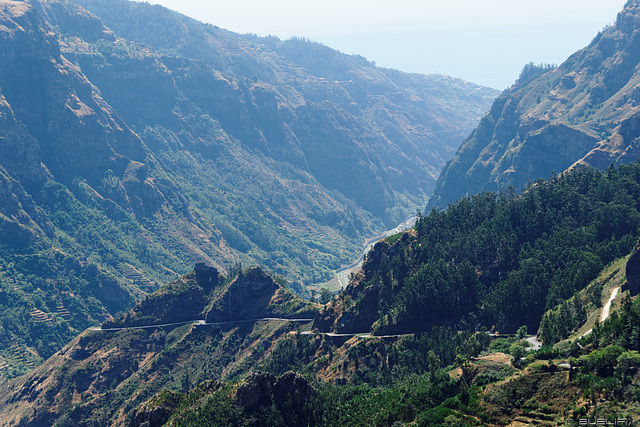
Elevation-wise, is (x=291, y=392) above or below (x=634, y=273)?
below

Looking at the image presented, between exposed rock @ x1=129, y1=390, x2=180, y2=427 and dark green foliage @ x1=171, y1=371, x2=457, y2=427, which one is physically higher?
dark green foliage @ x1=171, y1=371, x2=457, y2=427

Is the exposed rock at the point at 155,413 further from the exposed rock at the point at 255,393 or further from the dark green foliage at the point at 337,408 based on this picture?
the exposed rock at the point at 255,393

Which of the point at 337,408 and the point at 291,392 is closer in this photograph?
the point at 291,392

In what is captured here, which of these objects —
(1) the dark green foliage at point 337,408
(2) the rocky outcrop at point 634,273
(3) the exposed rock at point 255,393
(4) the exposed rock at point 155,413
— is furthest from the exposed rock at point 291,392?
(2) the rocky outcrop at point 634,273

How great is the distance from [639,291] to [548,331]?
24245 mm

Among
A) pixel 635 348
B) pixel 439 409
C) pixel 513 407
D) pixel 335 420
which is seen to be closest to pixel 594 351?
pixel 635 348

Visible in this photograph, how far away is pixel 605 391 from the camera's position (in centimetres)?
13662

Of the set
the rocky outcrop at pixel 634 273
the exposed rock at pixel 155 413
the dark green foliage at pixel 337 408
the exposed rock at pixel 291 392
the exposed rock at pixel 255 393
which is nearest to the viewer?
the dark green foliage at pixel 337 408

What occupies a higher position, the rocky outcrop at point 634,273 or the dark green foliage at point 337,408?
the rocky outcrop at point 634,273

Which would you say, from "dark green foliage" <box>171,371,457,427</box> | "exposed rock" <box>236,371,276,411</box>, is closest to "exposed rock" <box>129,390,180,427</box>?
"dark green foliage" <box>171,371,457,427</box>

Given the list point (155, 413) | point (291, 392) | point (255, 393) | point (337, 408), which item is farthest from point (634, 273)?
point (155, 413)

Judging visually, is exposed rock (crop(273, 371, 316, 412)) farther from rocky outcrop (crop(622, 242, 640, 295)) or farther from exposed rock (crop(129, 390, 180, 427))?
rocky outcrop (crop(622, 242, 640, 295))

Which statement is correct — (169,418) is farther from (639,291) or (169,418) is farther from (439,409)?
(639,291)

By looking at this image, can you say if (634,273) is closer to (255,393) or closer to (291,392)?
(291,392)
